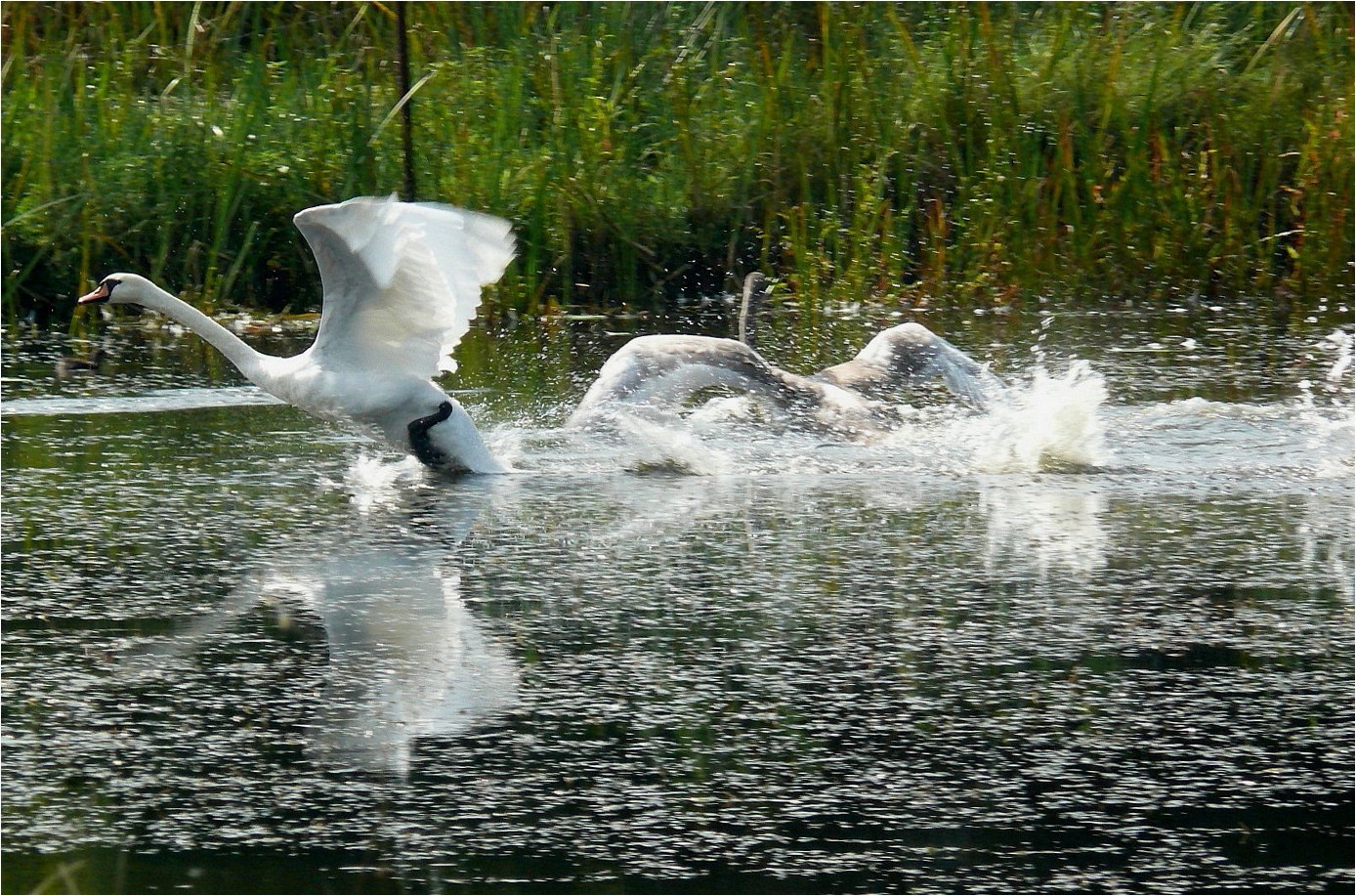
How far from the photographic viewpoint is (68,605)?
17.2 feet

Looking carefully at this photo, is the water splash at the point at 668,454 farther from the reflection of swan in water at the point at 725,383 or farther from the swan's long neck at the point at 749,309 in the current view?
the swan's long neck at the point at 749,309

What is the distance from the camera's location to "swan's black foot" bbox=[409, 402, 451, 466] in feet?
23.4

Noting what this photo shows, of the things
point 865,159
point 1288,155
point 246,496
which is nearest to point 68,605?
point 246,496

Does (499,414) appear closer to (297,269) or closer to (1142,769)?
(297,269)

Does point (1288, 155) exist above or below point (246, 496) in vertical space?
above

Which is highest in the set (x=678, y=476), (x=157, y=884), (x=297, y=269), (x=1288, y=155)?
(x=1288, y=155)

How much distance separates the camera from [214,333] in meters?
7.50

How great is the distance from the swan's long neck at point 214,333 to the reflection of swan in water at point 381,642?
127 cm

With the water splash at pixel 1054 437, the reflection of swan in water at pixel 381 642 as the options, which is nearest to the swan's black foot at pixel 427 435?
the reflection of swan in water at pixel 381 642

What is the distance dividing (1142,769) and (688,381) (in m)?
3.71

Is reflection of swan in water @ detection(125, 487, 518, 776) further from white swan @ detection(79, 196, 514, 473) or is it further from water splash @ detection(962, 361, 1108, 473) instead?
water splash @ detection(962, 361, 1108, 473)

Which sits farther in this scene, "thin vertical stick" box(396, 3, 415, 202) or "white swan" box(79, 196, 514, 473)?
"thin vertical stick" box(396, 3, 415, 202)

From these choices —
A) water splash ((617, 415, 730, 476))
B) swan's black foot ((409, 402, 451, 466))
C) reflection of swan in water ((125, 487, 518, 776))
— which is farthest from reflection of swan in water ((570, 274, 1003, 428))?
reflection of swan in water ((125, 487, 518, 776))

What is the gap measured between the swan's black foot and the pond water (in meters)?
0.07
